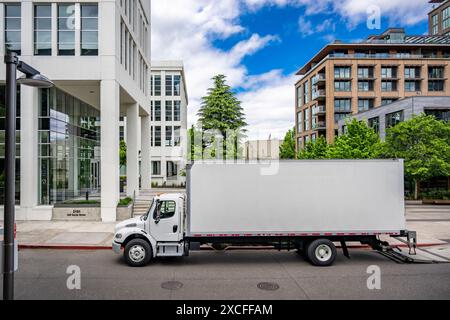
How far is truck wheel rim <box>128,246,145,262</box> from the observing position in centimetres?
896

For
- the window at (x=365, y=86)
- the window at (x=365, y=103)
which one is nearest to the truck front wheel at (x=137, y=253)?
the window at (x=365, y=103)

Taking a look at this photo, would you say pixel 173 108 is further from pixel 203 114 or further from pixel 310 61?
pixel 310 61

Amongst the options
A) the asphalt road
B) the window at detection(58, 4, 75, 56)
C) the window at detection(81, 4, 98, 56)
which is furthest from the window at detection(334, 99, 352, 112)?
the asphalt road

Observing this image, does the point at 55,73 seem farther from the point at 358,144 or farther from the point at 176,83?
the point at 176,83

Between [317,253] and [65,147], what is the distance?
61.3 feet

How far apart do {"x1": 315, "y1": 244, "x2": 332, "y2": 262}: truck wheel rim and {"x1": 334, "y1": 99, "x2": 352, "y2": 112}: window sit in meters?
51.4

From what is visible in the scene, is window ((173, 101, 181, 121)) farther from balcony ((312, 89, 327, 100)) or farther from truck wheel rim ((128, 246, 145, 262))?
truck wheel rim ((128, 246, 145, 262))

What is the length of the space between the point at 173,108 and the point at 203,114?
61.6 feet

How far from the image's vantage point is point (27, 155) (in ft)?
55.2

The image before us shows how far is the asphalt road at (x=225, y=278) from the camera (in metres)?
7.00

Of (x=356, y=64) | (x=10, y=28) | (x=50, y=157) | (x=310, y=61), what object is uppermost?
(x=310, y=61)

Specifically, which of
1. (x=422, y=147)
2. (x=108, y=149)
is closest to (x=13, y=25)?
(x=108, y=149)
